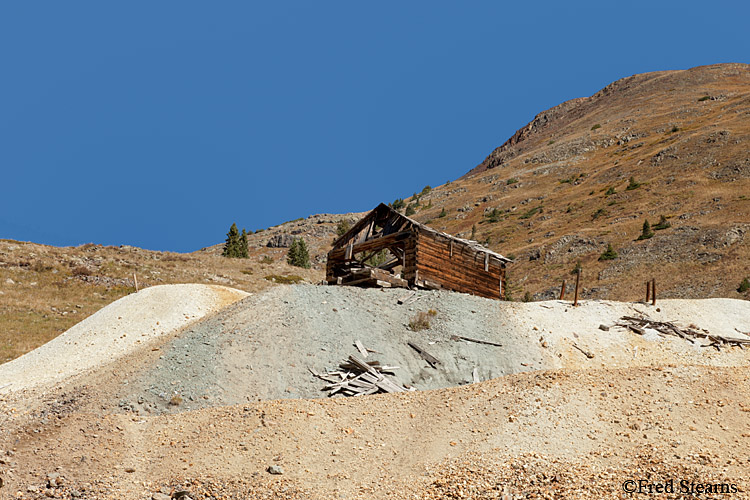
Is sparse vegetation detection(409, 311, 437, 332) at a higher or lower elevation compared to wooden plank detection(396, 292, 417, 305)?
lower

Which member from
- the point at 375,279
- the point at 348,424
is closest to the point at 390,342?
the point at 348,424

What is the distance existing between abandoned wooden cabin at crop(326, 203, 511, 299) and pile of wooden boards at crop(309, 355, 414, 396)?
27.9 ft

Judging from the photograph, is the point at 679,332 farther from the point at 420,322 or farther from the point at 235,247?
the point at 235,247

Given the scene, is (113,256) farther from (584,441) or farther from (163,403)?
(584,441)

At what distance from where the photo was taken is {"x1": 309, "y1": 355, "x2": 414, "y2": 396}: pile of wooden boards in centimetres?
1731

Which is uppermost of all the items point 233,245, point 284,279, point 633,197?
point 633,197

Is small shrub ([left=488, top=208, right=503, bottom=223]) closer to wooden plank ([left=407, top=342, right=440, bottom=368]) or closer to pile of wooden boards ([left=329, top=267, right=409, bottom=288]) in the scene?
pile of wooden boards ([left=329, top=267, right=409, bottom=288])

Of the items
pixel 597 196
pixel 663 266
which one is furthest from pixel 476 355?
pixel 597 196

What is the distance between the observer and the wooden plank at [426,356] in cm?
2014

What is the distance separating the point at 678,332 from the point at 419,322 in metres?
11.2

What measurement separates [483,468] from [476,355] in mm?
9628

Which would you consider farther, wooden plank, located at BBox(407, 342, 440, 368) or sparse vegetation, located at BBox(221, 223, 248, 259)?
sparse vegetation, located at BBox(221, 223, 248, 259)

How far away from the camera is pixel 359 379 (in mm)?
17891

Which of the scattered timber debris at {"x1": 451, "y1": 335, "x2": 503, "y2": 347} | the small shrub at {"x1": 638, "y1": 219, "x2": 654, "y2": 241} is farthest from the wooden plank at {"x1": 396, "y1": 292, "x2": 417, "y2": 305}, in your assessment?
the small shrub at {"x1": 638, "y1": 219, "x2": 654, "y2": 241}
